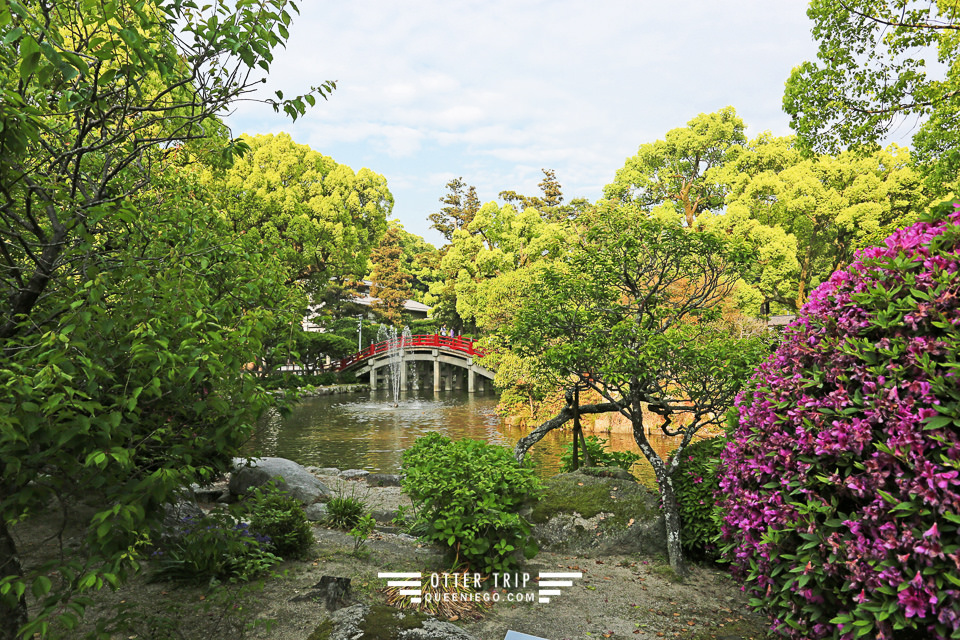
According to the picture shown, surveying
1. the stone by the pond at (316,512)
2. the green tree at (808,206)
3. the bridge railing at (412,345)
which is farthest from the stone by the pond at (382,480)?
the bridge railing at (412,345)

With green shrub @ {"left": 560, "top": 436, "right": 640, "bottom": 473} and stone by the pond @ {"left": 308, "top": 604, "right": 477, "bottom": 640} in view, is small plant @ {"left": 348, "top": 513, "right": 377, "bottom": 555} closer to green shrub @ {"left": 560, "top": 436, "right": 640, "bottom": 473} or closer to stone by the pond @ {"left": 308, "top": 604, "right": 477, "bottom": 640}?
stone by the pond @ {"left": 308, "top": 604, "right": 477, "bottom": 640}

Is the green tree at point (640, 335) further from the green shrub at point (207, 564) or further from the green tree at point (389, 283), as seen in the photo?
the green tree at point (389, 283)

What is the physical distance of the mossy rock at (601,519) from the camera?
5242 mm

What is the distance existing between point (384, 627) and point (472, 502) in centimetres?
117

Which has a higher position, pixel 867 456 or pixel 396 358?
pixel 396 358

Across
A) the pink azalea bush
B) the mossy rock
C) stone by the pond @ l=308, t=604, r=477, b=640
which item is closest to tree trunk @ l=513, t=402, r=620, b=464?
the mossy rock

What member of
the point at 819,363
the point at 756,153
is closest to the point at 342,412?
the point at 819,363

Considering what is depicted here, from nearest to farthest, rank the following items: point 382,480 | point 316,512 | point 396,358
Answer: point 316,512
point 382,480
point 396,358

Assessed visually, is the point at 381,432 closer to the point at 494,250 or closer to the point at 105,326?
the point at 494,250

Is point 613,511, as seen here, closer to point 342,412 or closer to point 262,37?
point 262,37

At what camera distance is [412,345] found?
29.6m

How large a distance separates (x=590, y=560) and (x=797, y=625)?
269 centimetres

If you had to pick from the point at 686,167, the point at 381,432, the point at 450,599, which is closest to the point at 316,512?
the point at 450,599

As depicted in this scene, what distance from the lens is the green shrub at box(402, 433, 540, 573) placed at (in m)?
4.33
